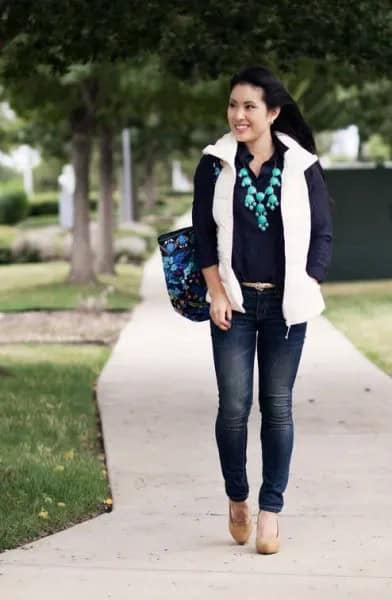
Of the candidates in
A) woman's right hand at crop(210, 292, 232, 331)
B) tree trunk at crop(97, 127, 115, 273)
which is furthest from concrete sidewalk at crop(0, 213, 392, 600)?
tree trunk at crop(97, 127, 115, 273)

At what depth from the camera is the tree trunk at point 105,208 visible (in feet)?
77.5

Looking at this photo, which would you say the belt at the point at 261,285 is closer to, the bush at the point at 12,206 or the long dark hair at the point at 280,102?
the long dark hair at the point at 280,102

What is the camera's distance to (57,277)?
2339 cm

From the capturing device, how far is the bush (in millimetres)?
52125

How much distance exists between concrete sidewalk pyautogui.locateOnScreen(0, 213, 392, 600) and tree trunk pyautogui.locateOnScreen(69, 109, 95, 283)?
1033 cm

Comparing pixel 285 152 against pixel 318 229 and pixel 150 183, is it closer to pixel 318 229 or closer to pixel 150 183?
pixel 318 229

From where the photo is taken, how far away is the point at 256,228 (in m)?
5.17

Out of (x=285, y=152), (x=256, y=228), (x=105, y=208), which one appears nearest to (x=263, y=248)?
(x=256, y=228)

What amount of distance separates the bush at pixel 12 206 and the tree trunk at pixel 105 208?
28115 millimetres

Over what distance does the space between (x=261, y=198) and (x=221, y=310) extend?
45 centimetres

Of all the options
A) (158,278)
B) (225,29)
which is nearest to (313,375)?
(225,29)

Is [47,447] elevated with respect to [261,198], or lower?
lower

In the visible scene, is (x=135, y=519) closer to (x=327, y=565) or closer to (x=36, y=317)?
(x=327, y=565)

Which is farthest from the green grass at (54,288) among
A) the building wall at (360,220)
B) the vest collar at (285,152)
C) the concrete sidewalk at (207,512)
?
the vest collar at (285,152)
